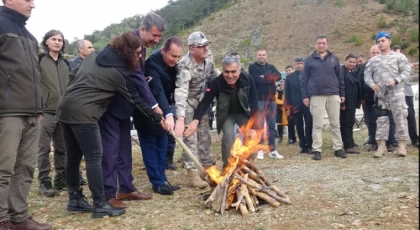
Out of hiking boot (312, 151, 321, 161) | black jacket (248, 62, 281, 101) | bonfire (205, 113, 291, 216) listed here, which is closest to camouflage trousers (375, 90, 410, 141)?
hiking boot (312, 151, 321, 161)

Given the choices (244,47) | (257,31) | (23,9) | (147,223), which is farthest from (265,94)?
(257,31)

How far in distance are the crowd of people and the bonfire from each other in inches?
15.3

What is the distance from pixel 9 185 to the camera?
3.60 meters

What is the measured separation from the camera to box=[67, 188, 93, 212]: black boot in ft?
14.0

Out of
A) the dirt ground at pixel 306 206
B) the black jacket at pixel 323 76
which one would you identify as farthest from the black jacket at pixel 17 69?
the black jacket at pixel 323 76

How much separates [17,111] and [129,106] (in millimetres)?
1234

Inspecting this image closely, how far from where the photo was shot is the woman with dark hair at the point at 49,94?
5105mm

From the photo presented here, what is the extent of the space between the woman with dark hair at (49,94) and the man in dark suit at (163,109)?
112 cm

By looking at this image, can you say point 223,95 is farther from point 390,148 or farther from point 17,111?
point 390,148

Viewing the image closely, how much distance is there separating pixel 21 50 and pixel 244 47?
32.6 metres

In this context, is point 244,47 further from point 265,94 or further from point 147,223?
point 147,223

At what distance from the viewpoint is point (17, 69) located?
3.48m

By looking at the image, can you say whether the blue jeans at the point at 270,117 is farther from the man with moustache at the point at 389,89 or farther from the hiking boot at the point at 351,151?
the man with moustache at the point at 389,89

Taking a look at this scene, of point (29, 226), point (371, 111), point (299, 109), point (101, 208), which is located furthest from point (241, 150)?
point (371, 111)
